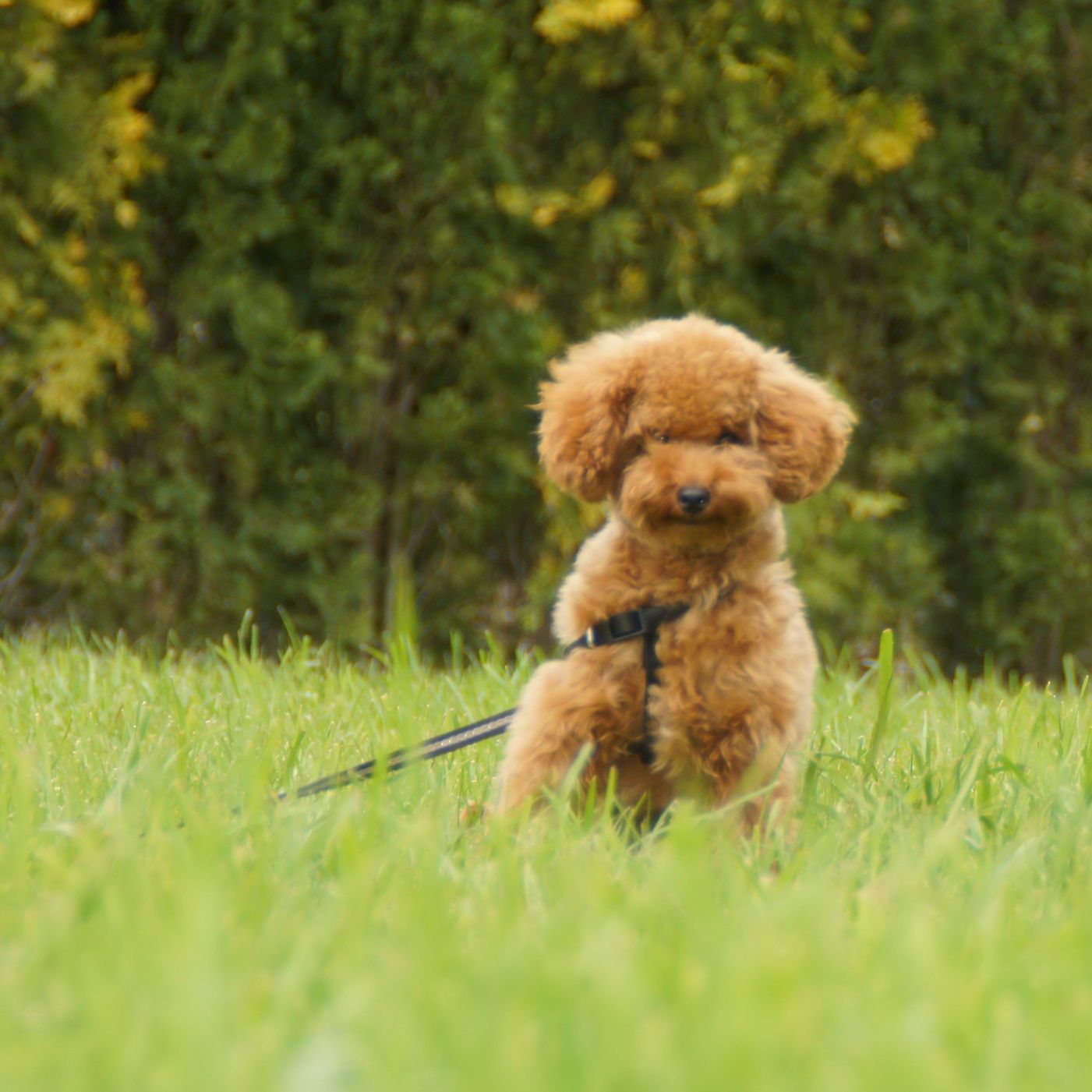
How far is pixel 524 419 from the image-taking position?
5754mm

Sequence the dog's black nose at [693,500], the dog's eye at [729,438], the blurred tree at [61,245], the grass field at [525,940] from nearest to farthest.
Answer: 1. the grass field at [525,940]
2. the dog's black nose at [693,500]
3. the dog's eye at [729,438]
4. the blurred tree at [61,245]

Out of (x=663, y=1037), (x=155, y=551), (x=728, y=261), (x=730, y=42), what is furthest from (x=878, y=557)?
(x=663, y=1037)

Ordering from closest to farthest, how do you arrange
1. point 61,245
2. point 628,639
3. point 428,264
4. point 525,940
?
point 525,940 → point 628,639 → point 61,245 → point 428,264

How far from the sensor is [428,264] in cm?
559

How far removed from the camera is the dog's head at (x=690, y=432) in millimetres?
2533

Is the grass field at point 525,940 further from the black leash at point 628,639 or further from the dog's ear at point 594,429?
the dog's ear at point 594,429

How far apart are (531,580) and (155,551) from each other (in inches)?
59.8

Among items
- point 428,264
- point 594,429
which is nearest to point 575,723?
point 594,429

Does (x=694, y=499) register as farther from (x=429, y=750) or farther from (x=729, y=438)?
(x=429, y=750)

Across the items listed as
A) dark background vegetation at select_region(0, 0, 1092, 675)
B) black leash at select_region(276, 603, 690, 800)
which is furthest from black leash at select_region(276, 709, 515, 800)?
dark background vegetation at select_region(0, 0, 1092, 675)

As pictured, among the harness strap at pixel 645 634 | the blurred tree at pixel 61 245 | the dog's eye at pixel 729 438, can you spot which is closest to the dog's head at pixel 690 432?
the dog's eye at pixel 729 438

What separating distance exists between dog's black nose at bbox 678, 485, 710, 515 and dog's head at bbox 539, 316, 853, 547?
0.03 m

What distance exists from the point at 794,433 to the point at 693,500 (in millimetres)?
342

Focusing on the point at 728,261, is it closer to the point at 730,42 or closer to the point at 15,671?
the point at 730,42
